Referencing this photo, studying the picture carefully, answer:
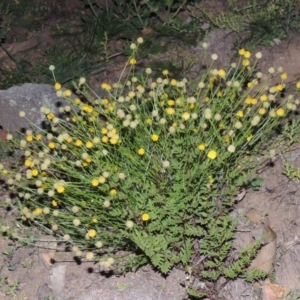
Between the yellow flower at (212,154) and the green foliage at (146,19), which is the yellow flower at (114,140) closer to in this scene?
the yellow flower at (212,154)

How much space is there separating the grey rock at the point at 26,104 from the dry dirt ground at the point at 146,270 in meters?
0.86

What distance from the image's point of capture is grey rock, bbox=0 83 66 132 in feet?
14.2

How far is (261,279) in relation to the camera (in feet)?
10.5

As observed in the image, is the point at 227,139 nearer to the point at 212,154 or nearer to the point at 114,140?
the point at 212,154

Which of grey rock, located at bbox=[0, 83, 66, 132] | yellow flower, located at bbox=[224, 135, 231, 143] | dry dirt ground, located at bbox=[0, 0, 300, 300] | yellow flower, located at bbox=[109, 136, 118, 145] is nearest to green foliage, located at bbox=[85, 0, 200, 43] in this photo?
grey rock, located at bbox=[0, 83, 66, 132]

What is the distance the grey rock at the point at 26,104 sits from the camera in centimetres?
432

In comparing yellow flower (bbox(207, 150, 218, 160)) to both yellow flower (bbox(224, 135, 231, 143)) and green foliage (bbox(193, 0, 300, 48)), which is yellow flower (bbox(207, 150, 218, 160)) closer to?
yellow flower (bbox(224, 135, 231, 143))

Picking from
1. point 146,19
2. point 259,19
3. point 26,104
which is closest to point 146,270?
point 26,104

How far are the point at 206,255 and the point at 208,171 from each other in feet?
1.43

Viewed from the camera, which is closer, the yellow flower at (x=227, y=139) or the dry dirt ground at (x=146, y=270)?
the yellow flower at (x=227, y=139)

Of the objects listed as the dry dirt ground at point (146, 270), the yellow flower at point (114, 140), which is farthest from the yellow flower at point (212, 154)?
the dry dirt ground at point (146, 270)

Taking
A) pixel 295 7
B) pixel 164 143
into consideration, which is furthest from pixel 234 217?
pixel 295 7

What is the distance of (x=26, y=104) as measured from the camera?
4324 millimetres

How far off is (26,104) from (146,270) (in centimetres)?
161
